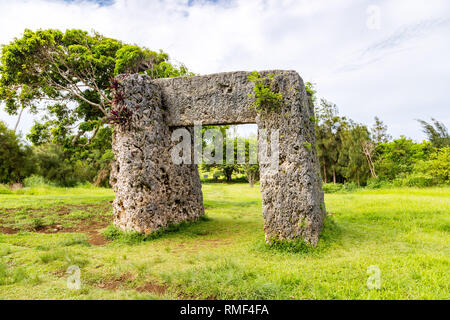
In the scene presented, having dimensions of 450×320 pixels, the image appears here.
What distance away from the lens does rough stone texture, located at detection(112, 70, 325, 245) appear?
570 centimetres

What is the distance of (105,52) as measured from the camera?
12508 mm

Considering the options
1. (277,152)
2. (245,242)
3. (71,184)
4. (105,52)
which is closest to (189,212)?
(245,242)

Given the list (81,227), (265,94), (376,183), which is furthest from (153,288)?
(376,183)

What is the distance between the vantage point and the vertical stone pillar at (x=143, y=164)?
22.3ft

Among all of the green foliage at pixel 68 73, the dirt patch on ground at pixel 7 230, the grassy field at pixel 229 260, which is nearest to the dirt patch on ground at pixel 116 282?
the grassy field at pixel 229 260

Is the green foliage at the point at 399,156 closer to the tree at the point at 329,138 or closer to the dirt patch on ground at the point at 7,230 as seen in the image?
the tree at the point at 329,138

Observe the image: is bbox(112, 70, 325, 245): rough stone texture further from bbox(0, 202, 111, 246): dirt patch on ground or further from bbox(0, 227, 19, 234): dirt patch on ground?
bbox(0, 227, 19, 234): dirt patch on ground

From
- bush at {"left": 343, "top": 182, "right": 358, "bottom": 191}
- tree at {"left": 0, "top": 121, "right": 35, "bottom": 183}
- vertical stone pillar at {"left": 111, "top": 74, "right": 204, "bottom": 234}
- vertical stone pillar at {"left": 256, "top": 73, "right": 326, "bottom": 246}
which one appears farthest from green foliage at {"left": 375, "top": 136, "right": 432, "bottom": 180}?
tree at {"left": 0, "top": 121, "right": 35, "bottom": 183}

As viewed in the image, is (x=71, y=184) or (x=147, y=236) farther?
(x=71, y=184)

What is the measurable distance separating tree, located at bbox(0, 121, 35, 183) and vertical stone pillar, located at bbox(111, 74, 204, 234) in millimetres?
17153

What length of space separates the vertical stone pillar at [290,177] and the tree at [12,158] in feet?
68.7

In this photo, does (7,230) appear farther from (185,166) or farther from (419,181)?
(419,181)
